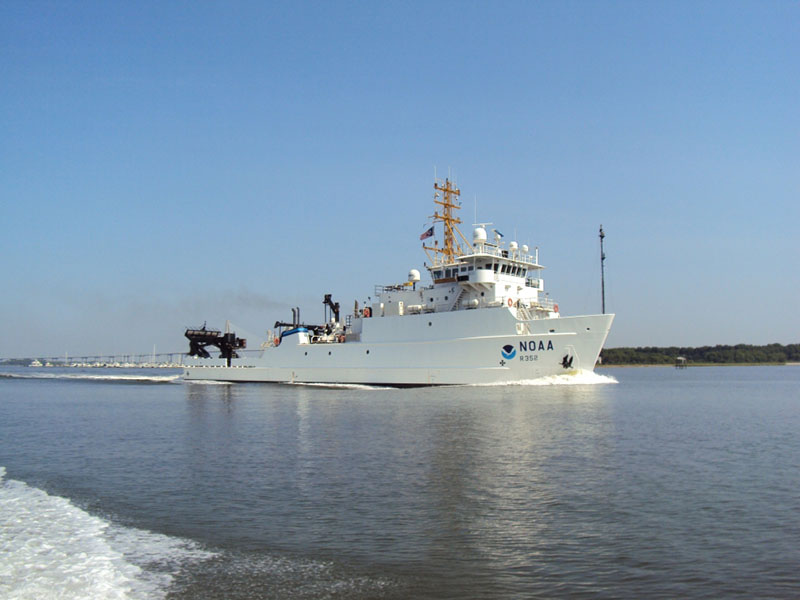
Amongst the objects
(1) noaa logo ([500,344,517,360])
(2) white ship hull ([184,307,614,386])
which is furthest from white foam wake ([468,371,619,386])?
(1) noaa logo ([500,344,517,360])

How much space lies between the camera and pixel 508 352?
2841cm

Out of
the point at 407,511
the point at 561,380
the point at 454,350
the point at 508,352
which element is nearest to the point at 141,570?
the point at 407,511

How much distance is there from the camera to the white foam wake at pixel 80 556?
223 inches

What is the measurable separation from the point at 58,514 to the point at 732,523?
29.1 ft

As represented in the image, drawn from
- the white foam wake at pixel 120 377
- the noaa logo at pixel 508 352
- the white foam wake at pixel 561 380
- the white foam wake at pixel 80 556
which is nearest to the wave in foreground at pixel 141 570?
the white foam wake at pixel 80 556

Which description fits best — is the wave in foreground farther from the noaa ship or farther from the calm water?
the noaa ship

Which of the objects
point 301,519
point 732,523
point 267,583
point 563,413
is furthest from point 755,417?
point 267,583

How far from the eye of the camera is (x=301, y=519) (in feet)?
25.4

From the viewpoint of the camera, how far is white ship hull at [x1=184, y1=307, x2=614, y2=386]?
90.3 ft

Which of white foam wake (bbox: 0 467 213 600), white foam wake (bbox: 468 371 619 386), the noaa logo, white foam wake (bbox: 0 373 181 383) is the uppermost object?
the noaa logo

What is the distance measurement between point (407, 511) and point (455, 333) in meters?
22.0

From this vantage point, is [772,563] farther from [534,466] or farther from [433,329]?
[433,329]

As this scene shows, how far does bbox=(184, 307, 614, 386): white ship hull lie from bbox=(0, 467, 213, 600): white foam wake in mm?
22146

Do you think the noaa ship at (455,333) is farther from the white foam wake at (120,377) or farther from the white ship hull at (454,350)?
the white foam wake at (120,377)
